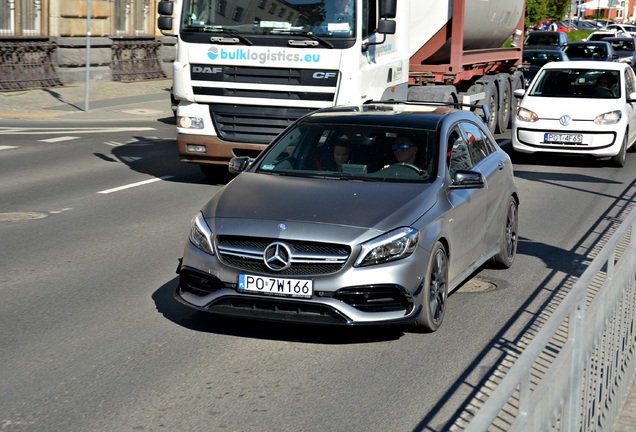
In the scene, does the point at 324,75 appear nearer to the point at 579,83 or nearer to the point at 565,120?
the point at 565,120

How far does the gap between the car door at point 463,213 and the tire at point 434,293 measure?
0.22m

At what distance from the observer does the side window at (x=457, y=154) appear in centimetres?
855

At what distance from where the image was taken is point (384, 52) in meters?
15.7

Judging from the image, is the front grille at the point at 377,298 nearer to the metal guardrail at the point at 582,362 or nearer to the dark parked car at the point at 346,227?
the dark parked car at the point at 346,227

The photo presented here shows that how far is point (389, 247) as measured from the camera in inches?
281

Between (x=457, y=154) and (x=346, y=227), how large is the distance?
1939 millimetres

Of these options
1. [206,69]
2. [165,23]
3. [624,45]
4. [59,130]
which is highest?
[165,23]

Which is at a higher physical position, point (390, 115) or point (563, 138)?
point (390, 115)

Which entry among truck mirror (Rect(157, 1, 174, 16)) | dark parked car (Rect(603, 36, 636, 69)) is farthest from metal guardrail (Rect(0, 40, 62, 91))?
dark parked car (Rect(603, 36, 636, 69))

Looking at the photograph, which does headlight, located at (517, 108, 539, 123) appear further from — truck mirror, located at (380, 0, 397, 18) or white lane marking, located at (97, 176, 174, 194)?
white lane marking, located at (97, 176, 174, 194)

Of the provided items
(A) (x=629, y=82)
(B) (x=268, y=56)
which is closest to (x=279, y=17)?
(B) (x=268, y=56)

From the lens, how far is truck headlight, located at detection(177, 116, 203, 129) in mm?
14625

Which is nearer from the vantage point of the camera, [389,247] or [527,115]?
[389,247]

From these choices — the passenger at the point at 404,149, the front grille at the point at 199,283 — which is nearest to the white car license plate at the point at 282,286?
the front grille at the point at 199,283
